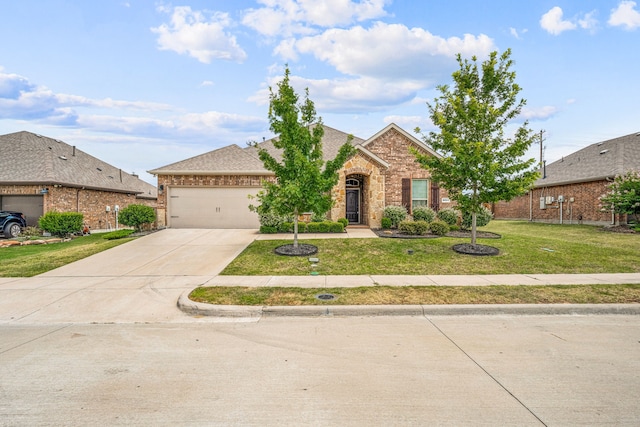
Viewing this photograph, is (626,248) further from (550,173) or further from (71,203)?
(71,203)

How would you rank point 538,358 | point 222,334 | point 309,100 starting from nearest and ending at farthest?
point 538,358
point 222,334
point 309,100

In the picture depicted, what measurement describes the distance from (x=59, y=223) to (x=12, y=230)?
3016mm

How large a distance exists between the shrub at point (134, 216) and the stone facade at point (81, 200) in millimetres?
5439

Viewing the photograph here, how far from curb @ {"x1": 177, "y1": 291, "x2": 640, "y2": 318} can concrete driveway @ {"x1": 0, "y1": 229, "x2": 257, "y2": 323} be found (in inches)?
40.5

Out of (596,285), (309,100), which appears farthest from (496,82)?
(596,285)

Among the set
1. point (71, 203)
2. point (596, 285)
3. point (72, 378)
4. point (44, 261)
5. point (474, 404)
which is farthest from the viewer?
point (71, 203)

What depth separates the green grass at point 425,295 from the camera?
6578 mm

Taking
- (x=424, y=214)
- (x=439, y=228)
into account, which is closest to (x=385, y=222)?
(x=424, y=214)

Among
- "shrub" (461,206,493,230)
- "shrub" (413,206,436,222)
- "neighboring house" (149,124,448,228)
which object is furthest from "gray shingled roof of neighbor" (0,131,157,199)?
"shrub" (461,206,493,230)

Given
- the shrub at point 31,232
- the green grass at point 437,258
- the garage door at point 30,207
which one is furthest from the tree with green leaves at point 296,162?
the garage door at point 30,207

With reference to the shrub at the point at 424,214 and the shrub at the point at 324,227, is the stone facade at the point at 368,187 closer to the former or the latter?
the shrub at the point at 424,214

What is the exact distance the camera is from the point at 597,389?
351 centimetres

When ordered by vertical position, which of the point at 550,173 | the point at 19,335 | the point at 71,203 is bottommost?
the point at 19,335

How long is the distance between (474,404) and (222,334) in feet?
11.6
